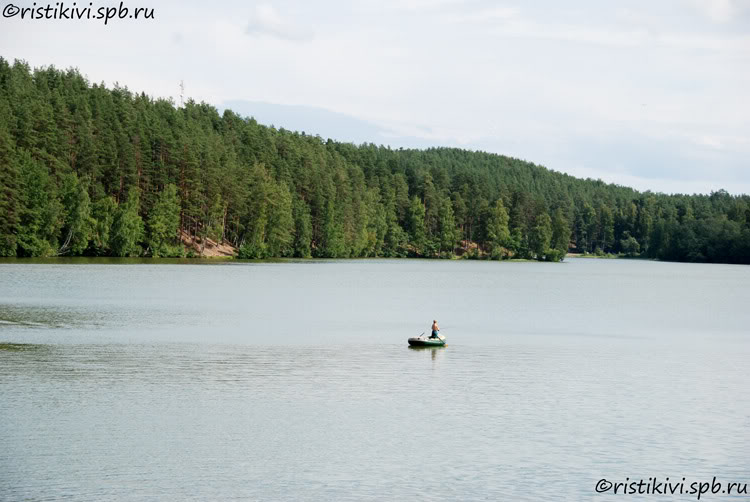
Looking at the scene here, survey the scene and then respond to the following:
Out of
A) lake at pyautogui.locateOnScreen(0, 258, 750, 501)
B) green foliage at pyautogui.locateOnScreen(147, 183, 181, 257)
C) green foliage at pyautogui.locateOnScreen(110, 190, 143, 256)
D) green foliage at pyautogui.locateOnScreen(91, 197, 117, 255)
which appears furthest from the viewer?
green foliage at pyautogui.locateOnScreen(147, 183, 181, 257)

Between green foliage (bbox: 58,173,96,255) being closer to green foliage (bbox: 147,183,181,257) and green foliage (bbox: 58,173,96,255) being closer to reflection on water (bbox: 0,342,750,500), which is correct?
green foliage (bbox: 147,183,181,257)

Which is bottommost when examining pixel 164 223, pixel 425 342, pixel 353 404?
pixel 353 404

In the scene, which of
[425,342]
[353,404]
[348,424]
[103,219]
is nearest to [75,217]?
[103,219]

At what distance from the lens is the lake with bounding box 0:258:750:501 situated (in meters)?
22.2

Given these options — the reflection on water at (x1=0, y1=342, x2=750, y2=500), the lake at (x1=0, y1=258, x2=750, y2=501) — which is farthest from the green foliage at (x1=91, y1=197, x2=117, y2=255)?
the reflection on water at (x1=0, y1=342, x2=750, y2=500)

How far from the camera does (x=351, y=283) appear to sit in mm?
106250

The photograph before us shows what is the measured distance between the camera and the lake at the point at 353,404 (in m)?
22.2

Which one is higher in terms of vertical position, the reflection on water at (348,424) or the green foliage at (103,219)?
the green foliage at (103,219)

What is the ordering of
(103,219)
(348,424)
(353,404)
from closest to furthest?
(348,424) < (353,404) < (103,219)

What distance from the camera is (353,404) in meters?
31.2

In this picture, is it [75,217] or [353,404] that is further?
[75,217]

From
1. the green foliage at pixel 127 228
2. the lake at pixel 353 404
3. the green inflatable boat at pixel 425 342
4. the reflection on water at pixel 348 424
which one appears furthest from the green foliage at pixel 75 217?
the green inflatable boat at pixel 425 342

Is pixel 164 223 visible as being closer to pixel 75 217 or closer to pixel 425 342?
pixel 75 217

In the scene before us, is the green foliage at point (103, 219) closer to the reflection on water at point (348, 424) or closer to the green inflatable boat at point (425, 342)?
the reflection on water at point (348, 424)
